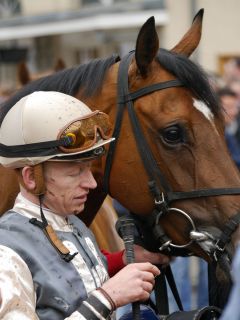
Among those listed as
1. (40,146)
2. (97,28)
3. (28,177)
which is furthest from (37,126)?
(97,28)

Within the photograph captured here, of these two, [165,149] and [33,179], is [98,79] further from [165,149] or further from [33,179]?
[33,179]

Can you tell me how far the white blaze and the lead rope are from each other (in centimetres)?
101

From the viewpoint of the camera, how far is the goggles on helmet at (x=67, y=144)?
2.75 metres

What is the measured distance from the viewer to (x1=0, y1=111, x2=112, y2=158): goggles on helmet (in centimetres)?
275

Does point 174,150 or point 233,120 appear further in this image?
point 233,120

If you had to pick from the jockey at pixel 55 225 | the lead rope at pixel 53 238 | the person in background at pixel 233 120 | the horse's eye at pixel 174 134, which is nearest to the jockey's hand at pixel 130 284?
the jockey at pixel 55 225

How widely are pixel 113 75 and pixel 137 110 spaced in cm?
23

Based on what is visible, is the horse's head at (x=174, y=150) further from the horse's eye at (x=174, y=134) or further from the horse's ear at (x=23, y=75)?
the horse's ear at (x=23, y=75)

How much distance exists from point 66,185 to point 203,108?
0.92 metres

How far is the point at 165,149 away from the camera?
11.4 feet

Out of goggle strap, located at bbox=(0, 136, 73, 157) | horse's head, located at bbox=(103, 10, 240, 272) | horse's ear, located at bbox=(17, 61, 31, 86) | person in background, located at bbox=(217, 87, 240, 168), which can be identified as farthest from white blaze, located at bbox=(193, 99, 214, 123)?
person in background, located at bbox=(217, 87, 240, 168)

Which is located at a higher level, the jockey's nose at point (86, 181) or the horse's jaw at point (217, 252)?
the jockey's nose at point (86, 181)

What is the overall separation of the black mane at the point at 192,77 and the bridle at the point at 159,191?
0.15 feet

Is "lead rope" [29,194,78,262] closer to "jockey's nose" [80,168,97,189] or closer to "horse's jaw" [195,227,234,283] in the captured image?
"jockey's nose" [80,168,97,189]
